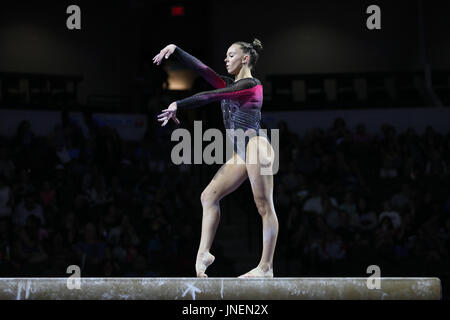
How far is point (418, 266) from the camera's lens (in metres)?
8.86

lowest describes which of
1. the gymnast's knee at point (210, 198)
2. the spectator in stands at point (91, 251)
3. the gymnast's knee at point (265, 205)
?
the spectator in stands at point (91, 251)

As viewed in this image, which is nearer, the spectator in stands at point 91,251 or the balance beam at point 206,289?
the balance beam at point 206,289

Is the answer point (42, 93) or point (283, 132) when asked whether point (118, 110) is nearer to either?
point (42, 93)

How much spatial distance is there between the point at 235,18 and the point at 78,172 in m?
7.48

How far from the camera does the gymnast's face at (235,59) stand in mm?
4809

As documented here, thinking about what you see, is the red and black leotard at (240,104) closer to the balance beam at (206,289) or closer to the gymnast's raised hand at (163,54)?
the gymnast's raised hand at (163,54)

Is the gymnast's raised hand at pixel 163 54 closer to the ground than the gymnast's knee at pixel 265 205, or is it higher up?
higher up

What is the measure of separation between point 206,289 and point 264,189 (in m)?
0.93

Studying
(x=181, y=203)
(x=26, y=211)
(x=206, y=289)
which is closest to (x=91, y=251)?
(x=26, y=211)

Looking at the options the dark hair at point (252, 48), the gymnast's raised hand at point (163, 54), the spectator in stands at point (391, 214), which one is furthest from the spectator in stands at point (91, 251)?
the dark hair at point (252, 48)

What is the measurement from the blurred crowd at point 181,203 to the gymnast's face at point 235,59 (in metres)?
4.29

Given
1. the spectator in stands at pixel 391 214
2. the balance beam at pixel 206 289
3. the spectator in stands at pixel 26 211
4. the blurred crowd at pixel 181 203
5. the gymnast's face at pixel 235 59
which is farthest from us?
the spectator in stands at pixel 391 214

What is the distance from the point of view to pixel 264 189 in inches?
183

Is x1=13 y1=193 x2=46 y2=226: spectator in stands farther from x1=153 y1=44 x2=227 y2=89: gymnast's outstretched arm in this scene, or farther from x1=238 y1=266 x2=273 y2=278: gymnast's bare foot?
x1=238 y1=266 x2=273 y2=278: gymnast's bare foot
